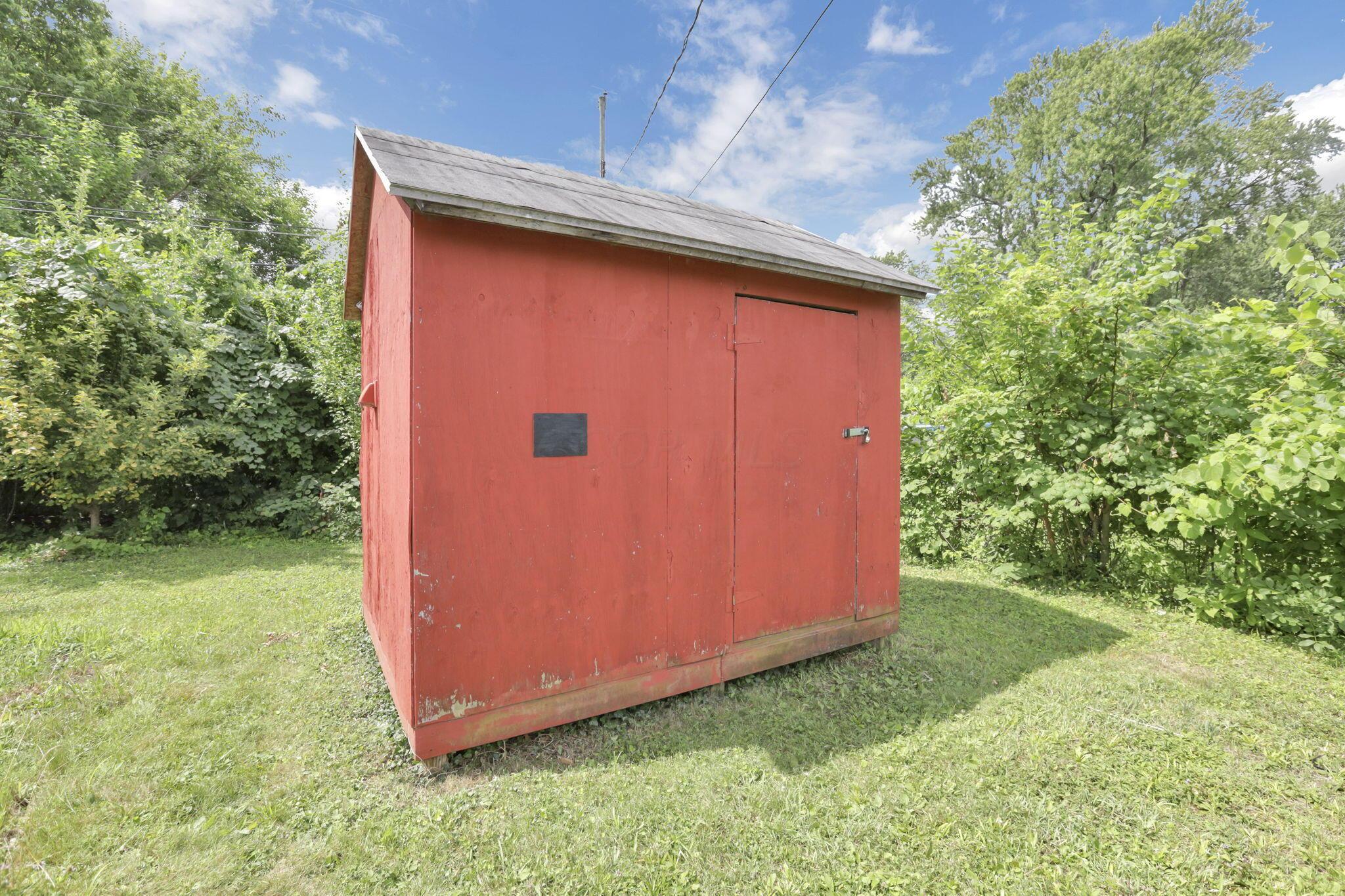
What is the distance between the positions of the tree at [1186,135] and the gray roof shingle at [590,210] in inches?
604

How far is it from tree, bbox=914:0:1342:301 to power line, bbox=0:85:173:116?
2320 centimetres

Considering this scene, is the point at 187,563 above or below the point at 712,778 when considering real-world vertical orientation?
above

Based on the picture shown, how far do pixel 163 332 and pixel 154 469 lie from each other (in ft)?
6.38

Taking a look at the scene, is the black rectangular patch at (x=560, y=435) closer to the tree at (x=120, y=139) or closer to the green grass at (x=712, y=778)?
the green grass at (x=712, y=778)

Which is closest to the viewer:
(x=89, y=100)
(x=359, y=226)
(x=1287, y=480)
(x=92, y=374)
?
(x=1287, y=480)

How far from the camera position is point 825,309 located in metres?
3.53

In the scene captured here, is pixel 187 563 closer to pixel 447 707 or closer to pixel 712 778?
pixel 447 707

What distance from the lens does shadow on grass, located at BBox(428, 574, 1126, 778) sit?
2652 mm

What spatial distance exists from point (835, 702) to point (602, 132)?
10.8 metres

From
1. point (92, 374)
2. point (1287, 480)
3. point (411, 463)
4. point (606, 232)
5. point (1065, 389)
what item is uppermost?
point (606, 232)

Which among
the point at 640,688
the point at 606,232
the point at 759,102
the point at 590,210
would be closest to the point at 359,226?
the point at 590,210

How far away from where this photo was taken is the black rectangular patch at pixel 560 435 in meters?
2.60

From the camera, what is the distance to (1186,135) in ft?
54.5

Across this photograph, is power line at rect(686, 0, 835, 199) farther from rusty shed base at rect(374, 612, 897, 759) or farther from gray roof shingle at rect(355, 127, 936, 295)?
rusty shed base at rect(374, 612, 897, 759)
